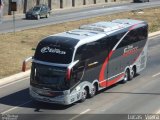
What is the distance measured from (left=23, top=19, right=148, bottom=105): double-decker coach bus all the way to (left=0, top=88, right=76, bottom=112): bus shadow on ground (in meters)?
0.46

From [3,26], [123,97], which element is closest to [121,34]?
[123,97]

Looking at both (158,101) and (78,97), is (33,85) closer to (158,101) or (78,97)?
(78,97)

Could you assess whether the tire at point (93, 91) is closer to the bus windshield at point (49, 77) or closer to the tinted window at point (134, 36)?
the bus windshield at point (49, 77)

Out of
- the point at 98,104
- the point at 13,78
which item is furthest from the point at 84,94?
the point at 13,78

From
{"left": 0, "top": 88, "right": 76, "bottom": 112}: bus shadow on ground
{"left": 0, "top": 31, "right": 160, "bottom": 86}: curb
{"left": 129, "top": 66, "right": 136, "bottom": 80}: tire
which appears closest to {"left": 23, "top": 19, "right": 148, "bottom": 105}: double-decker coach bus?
{"left": 0, "top": 88, "right": 76, "bottom": 112}: bus shadow on ground

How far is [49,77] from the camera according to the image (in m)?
22.6

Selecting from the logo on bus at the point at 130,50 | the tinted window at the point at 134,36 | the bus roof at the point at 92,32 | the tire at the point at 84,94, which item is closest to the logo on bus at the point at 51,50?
the bus roof at the point at 92,32

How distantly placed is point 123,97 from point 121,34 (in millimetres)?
4105

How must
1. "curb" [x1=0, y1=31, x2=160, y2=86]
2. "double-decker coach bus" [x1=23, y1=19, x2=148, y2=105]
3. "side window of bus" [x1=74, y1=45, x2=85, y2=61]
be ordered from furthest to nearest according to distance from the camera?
1. "curb" [x1=0, y1=31, x2=160, y2=86]
2. "side window of bus" [x1=74, y1=45, x2=85, y2=61]
3. "double-decker coach bus" [x1=23, y1=19, x2=148, y2=105]

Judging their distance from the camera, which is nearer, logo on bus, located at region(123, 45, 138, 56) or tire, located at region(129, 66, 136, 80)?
logo on bus, located at region(123, 45, 138, 56)

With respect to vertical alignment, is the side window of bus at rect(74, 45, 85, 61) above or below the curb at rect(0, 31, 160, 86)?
above

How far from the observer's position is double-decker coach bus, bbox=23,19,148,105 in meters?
22.4

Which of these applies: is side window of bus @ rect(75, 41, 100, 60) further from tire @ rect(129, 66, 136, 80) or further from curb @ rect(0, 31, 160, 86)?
curb @ rect(0, 31, 160, 86)

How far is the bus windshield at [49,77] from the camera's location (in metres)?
22.2
